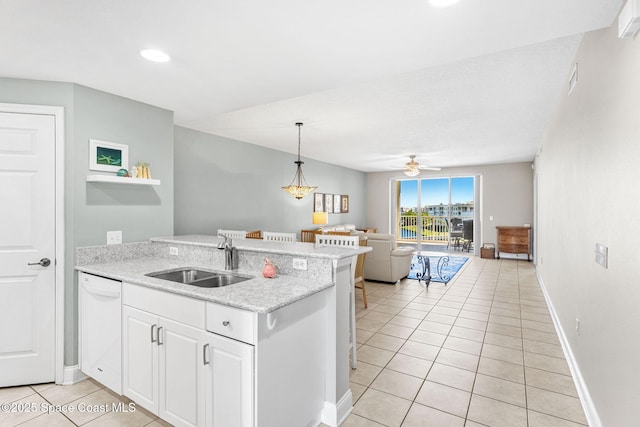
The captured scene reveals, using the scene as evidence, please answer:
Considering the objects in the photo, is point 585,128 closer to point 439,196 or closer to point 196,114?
point 196,114

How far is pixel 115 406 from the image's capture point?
2.30 meters

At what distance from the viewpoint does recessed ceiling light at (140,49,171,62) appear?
2180mm

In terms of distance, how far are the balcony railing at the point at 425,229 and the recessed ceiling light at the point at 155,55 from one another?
31.0 feet

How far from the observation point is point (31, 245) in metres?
2.54

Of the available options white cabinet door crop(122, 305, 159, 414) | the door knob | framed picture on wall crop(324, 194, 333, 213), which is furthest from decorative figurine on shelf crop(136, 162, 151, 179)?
framed picture on wall crop(324, 194, 333, 213)

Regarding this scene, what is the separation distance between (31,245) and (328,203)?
265 inches

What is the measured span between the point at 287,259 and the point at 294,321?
0.57 m

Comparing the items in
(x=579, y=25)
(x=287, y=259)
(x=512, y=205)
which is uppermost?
(x=579, y=25)

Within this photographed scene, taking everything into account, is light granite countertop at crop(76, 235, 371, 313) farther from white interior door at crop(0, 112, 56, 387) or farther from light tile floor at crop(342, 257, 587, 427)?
light tile floor at crop(342, 257, 587, 427)

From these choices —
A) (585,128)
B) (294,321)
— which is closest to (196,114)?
(294,321)

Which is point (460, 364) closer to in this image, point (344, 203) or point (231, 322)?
point (231, 322)

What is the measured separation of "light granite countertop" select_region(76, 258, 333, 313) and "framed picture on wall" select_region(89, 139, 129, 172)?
2.91 feet

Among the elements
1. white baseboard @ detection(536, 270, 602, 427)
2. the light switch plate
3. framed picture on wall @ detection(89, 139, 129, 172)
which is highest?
framed picture on wall @ detection(89, 139, 129, 172)

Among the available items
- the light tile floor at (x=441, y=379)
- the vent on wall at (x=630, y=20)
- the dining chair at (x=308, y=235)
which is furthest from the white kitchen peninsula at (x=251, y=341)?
the dining chair at (x=308, y=235)
